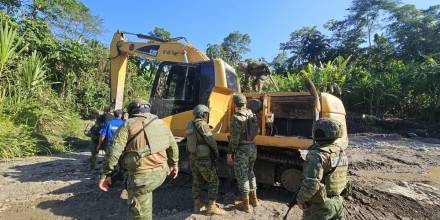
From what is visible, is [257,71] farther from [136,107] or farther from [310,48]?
[310,48]

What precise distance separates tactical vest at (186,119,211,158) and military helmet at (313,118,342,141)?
7.21 feet

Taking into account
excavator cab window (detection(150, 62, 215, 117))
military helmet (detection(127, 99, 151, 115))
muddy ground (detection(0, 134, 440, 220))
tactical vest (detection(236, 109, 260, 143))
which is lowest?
muddy ground (detection(0, 134, 440, 220))

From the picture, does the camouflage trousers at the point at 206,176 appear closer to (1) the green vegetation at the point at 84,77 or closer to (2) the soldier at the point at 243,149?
(2) the soldier at the point at 243,149

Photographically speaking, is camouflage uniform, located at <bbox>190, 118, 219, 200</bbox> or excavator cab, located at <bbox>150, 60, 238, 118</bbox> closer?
camouflage uniform, located at <bbox>190, 118, 219, 200</bbox>

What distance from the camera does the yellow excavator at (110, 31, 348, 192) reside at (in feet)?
19.3

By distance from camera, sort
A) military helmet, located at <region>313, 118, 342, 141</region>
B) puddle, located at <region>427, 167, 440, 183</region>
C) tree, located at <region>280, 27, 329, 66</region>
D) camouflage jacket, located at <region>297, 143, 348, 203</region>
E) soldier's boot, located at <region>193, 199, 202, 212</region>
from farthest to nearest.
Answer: tree, located at <region>280, 27, 329, 66</region>
puddle, located at <region>427, 167, 440, 183</region>
soldier's boot, located at <region>193, 199, 202, 212</region>
military helmet, located at <region>313, 118, 342, 141</region>
camouflage jacket, located at <region>297, 143, 348, 203</region>

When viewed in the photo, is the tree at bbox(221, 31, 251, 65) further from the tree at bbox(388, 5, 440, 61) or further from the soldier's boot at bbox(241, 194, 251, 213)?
the soldier's boot at bbox(241, 194, 251, 213)

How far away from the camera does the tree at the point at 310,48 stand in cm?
3488

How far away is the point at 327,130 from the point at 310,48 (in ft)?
110

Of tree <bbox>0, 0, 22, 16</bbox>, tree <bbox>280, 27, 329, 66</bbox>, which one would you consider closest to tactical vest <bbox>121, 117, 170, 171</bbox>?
tree <bbox>0, 0, 22, 16</bbox>

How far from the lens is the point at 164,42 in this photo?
7.63m

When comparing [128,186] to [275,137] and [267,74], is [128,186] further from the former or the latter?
[267,74]

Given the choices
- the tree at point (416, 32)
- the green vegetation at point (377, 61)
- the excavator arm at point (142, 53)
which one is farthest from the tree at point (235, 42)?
the excavator arm at point (142, 53)

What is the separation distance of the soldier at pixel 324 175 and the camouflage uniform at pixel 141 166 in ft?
4.99
